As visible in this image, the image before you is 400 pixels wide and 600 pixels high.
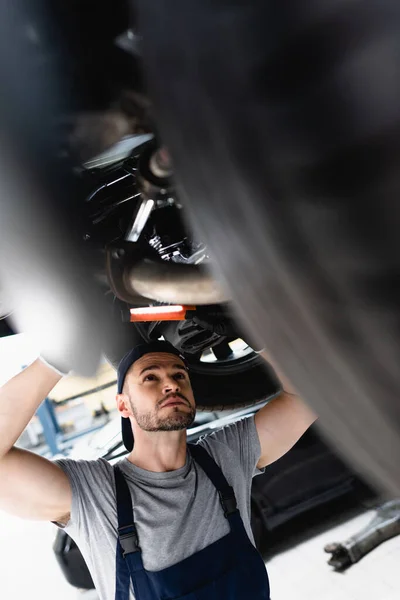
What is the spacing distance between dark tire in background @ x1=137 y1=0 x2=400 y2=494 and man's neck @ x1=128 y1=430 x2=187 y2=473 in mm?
704

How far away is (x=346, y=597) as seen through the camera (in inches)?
55.2

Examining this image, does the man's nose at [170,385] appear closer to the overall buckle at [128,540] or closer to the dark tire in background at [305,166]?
the overall buckle at [128,540]

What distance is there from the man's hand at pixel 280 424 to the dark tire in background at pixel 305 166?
2.34 feet

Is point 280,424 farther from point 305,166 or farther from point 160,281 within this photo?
point 305,166

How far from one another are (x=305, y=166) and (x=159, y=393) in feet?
2.50

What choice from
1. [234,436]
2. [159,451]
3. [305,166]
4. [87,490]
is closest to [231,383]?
[234,436]

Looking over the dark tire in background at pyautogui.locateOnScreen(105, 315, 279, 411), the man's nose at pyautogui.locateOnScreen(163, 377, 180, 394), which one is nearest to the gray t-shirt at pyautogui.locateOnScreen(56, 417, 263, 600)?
the man's nose at pyautogui.locateOnScreen(163, 377, 180, 394)

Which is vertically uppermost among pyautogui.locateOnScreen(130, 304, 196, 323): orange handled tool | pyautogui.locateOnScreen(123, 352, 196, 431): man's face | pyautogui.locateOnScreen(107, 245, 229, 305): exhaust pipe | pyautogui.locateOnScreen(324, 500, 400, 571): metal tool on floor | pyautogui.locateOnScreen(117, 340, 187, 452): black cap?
pyautogui.locateOnScreen(107, 245, 229, 305): exhaust pipe

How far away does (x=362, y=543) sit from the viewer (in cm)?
156

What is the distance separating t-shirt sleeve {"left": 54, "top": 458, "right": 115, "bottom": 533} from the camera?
2.78 feet

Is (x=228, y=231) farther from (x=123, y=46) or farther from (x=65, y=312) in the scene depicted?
(x=65, y=312)

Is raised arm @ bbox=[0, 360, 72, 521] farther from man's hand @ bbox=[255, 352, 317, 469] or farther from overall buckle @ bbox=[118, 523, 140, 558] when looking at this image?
man's hand @ bbox=[255, 352, 317, 469]

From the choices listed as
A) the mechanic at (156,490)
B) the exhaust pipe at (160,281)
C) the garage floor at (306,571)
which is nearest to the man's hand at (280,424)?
the mechanic at (156,490)

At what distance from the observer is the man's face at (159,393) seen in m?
0.92
